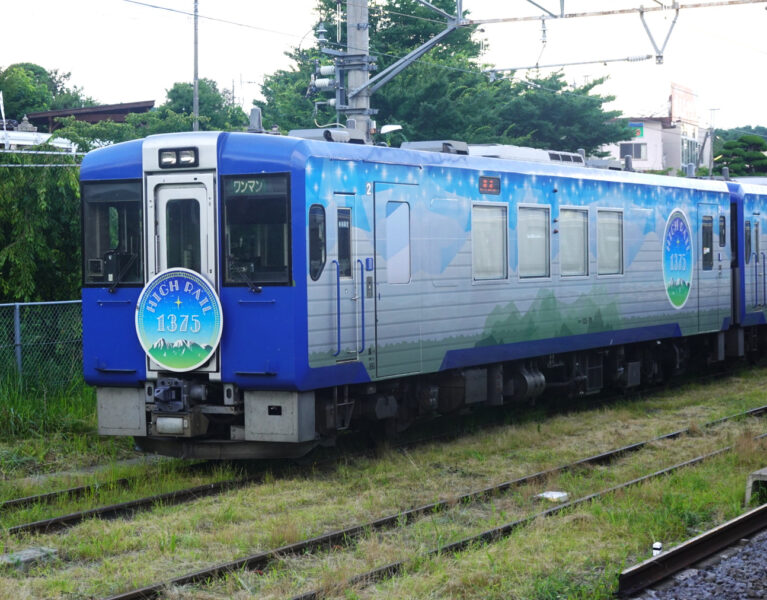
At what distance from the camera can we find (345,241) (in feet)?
34.8

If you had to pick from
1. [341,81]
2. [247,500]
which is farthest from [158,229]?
[341,81]

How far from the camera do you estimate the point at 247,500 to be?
952cm

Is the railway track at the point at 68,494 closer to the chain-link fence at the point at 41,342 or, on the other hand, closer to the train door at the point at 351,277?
the train door at the point at 351,277

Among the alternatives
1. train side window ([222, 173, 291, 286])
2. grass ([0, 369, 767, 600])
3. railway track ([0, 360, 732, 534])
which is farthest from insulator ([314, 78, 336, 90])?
train side window ([222, 173, 291, 286])

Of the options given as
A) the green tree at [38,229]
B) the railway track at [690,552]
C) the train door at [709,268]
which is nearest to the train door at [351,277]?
the railway track at [690,552]

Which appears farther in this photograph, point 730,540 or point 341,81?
point 341,81

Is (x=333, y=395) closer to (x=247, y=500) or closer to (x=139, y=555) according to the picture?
(x=247, y=500)

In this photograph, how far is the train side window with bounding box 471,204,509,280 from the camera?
41.5 ft

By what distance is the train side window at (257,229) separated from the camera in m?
10.0

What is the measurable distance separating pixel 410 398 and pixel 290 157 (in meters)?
3.45

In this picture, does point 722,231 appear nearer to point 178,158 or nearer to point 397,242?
point 397,242

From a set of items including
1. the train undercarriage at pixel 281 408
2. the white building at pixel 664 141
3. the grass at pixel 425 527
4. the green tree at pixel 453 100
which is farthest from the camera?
the white building at pixel 664 141

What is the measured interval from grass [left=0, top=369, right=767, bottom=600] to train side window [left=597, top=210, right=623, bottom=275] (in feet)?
10.9

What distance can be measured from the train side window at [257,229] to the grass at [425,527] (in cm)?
192
